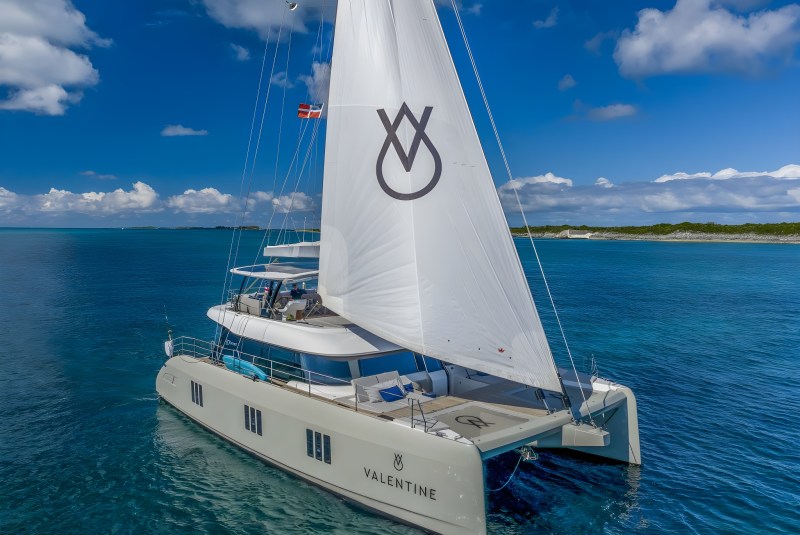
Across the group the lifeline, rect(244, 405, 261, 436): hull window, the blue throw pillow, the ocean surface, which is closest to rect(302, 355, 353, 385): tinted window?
the blue throw pillow

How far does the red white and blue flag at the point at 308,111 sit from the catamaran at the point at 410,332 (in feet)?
15.1

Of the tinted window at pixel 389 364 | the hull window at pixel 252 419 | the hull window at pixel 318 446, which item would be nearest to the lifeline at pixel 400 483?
the hull window at pixel 318 446

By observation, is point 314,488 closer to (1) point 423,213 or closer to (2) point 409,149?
(1) point 423,213

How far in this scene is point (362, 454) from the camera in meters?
11.3

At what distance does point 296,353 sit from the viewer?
14.8m

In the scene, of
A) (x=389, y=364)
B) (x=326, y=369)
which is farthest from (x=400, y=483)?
(x=326, y=369)

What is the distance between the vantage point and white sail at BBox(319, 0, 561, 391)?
38.9ft

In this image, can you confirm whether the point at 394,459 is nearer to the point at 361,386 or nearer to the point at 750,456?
the point at 361,386

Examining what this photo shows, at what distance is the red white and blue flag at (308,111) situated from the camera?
18.4 meters

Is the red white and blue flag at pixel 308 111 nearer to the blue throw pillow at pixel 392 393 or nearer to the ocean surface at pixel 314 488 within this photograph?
the blue throw pillow at pixel 392 393

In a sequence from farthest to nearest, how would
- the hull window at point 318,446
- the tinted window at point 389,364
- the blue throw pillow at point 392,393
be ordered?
1. the tinted window at point 389,364
2. the blue throw pillow at point 392,393
3. the hull window at point 318,446

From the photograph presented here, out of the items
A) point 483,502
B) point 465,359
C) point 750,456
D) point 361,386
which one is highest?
point 465,359

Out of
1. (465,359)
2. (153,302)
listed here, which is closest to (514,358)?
(465,359)

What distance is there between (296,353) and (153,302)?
1175 inches
